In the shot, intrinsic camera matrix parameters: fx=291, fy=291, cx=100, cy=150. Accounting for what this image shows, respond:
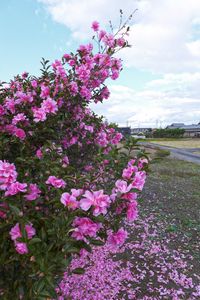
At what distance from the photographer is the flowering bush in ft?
5.18

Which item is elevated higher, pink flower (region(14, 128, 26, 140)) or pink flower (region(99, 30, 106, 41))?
pink flower (region(99, 30, 106, 41))

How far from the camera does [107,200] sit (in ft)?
5.29

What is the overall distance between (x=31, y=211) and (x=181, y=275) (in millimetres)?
3115

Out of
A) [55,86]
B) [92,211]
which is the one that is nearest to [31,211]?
[92,211]

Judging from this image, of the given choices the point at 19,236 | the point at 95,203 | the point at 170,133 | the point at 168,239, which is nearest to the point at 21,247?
the point at 19,236

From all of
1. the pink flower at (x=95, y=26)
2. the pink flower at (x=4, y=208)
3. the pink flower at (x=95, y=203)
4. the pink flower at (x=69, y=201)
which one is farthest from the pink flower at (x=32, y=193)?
the pink flower at (x=95, y=26)

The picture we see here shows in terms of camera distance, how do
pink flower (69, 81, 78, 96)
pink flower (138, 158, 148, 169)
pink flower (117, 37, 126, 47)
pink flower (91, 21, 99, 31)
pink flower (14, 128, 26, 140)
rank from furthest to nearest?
pink flower (91, 21, 99, 31)
pink flower (117, 37, 126, 47)
pink flower (69, 81, 78, 96)
pink flower (14, 128, 26, 140)
pink flower (138, 158, 148, 169)

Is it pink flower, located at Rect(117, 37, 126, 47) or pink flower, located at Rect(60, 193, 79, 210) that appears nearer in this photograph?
pink flower, located at Rect(60, 193, 79, 210)

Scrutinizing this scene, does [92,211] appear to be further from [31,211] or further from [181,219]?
[181,219]

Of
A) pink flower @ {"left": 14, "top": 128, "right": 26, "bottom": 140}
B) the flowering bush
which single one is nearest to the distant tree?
the flowering bush

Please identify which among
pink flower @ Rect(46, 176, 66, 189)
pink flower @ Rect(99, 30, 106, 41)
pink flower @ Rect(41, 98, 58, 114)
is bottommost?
pink flower @ Rect(46, 176, 66, 189)

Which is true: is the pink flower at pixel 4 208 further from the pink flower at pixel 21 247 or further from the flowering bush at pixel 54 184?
the pink flower at pixel 21 247

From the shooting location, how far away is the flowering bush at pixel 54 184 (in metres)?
1.58

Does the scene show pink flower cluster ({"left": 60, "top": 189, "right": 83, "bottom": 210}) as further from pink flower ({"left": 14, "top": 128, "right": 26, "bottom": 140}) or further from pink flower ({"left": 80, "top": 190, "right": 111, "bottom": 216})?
pink flower ({"left": 14, "top": 128, "right": 26, "bottom": 140})
